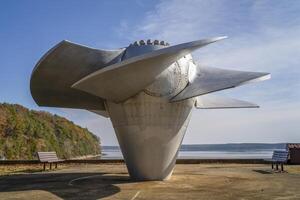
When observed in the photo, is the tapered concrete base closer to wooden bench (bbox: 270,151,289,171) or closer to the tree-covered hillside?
wooden bench (bbox: 270,151,289,171)

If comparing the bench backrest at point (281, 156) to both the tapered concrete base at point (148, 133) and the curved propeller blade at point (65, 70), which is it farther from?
the curved propeller blade at point (65, 70)

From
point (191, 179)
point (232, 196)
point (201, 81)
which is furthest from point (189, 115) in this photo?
point (232, 196)

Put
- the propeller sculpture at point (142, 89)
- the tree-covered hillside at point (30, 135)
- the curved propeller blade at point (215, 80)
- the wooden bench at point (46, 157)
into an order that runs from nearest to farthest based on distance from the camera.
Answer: the propeller sculpture at point (142, 89) → the curved propeller blade at point (215, 80) → the wooden bench at point (46, 157) → the tree-covered hillside at point (30, 135)

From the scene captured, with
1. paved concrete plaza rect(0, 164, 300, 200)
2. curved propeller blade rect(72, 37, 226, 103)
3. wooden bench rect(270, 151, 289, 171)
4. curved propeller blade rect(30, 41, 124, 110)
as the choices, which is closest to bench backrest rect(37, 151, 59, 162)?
curved propeller blade rect(30, 41, 124, 110)

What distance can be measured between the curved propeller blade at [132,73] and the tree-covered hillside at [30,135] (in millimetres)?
37530

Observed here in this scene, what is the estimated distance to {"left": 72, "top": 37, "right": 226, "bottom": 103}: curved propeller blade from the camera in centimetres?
1211

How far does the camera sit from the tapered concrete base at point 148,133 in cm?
1493

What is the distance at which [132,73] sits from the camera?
1322 cm

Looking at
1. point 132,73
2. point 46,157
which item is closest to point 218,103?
point 132,73

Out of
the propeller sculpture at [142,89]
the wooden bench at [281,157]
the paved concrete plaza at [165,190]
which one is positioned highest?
the propeller sculpture at [142,89]

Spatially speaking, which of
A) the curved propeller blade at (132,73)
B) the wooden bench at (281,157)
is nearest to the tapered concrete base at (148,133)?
the curved propeller blade at (132,73)

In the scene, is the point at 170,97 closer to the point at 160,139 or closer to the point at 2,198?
the point at 160,139

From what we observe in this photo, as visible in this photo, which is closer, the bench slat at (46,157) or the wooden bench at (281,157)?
the wooden bench at (281,157)

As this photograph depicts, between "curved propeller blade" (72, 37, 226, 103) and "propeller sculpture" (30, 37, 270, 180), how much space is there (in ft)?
0.11
